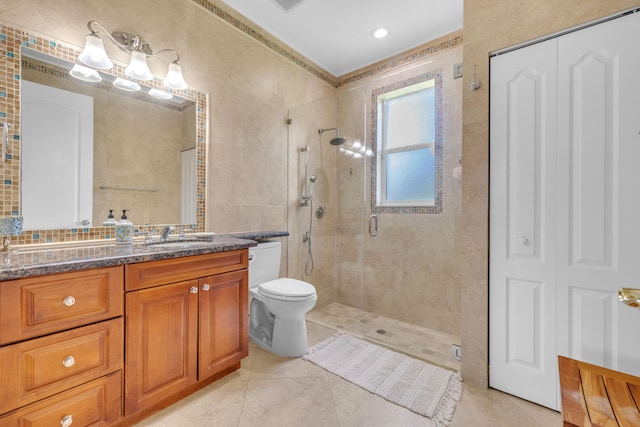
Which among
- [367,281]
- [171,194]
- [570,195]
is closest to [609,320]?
[570,195]

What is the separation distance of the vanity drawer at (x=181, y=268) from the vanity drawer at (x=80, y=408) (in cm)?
42

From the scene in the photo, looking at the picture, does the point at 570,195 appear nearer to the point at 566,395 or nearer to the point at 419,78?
the point at 566,395

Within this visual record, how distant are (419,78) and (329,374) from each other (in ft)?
8.73

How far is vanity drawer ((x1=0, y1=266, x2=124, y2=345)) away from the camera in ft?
3.24

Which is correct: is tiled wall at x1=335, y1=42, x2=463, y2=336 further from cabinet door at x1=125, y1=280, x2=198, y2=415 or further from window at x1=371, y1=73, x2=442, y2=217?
cabinet door at x1=125, y1=280, x2=198, y2=415

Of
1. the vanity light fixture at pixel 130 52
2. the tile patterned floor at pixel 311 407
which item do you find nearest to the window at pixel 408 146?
the tile patterned floor at pixel 311 407

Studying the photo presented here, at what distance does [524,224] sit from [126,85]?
2528 mm

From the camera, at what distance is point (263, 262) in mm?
2301

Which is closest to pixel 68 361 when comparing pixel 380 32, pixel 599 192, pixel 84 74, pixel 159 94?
pixel 84 74

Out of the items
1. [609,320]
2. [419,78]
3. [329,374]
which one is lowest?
[329,374]

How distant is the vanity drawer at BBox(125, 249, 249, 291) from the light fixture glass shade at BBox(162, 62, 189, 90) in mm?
1194

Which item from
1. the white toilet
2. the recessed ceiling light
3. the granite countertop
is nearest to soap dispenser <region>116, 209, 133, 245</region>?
the granite countertop

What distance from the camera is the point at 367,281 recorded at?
9.56ft

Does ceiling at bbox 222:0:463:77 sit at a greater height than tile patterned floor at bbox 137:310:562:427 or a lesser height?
greater
